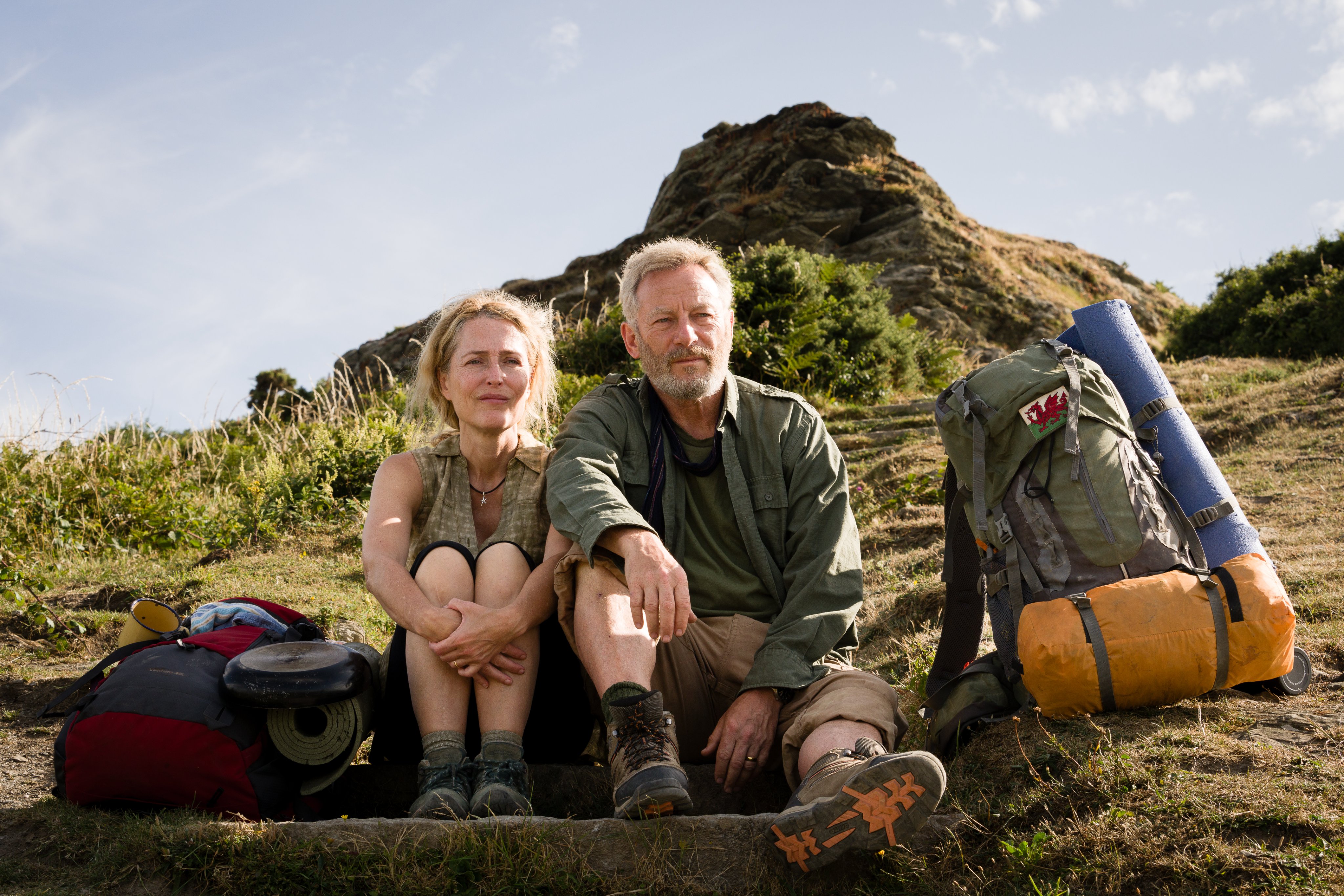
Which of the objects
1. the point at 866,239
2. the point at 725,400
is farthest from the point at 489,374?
the point at 866,239

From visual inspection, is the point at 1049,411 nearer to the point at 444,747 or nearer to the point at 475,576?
the point at 475,576

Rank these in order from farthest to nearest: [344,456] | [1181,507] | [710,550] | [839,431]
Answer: [839,431]
[344,456]
[710,550]
[1181,507]

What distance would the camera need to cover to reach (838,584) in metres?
2.71

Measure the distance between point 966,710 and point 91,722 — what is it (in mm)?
2328

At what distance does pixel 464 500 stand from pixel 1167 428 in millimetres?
2284

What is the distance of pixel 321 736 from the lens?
2449 mm

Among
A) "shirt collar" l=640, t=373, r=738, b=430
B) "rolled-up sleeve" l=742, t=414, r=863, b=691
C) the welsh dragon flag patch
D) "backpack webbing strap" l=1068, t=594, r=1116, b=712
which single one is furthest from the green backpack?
"shirt collar" l=640, t=373, r=738, b=430

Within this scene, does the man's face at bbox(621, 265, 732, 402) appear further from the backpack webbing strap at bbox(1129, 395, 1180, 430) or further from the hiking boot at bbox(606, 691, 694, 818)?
the backpack webbing strap at bbox(1129, 395, 1180, 430)

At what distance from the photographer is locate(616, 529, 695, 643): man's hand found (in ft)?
7.45

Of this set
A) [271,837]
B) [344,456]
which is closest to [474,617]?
[271,837]

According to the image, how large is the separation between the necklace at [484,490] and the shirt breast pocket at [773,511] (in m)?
0.87

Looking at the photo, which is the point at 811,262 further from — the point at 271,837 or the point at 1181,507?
the point at 271,837

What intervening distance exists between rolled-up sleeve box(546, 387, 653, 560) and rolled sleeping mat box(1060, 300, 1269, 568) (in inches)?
57.7

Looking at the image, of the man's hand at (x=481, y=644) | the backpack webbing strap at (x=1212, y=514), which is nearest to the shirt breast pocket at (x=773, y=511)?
the man's hand at (x=481, y=644)
